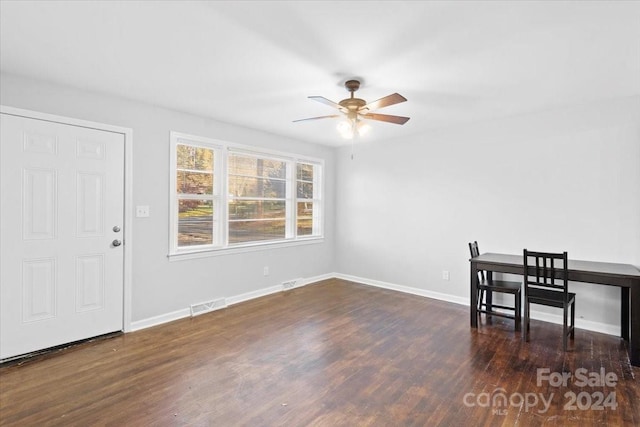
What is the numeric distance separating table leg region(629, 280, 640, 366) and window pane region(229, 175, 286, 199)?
14.2ft

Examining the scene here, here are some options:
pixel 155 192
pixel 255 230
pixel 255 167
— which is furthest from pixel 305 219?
pixel 155 192

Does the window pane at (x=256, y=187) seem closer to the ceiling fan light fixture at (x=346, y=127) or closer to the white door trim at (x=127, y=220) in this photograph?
the white door trim at (x=127, y=220)

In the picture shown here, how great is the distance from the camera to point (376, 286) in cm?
543

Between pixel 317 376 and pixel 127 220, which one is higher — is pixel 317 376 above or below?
below

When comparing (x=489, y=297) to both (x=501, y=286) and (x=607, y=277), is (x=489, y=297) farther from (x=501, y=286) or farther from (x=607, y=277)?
(x=607, y=277)

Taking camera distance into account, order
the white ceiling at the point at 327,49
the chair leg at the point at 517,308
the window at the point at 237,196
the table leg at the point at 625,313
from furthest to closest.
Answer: the window at the point at 237,196, the chair leg at the point at 517,308, the table leg at the point at 625,313, the white ceiling at the point at 327,49

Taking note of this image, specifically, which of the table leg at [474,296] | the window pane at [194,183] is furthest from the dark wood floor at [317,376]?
the window pane at [194,183]

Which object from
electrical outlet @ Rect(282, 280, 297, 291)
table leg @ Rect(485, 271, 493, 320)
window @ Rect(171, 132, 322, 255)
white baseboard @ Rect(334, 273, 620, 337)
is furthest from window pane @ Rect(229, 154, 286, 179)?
table leg @ Rect(485, 271, 493, 320)

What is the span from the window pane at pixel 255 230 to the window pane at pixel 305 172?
0.87m

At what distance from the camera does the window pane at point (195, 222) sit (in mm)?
4039

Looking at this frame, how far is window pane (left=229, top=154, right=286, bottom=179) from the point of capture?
4555mm

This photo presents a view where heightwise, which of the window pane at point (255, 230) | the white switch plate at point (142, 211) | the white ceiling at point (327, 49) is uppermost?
the white ceiling at point (327, 49)

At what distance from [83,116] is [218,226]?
6.20 ft

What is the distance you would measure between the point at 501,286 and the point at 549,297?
47cm
